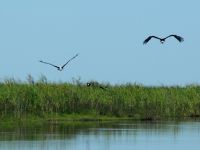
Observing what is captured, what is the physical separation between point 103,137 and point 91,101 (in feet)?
43.8

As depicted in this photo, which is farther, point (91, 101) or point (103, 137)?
point (91, 101)

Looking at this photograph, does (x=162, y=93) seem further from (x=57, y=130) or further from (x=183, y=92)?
(x=57, y=130)

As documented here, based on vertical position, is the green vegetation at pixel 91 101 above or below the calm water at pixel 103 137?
above

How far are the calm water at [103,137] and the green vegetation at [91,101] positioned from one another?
2971 mm

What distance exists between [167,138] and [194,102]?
59.6 ft

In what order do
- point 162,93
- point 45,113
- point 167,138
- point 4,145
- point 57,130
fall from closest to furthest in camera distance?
point 4,145
point 167,138
point 57,130
point 45,113
point 162,93

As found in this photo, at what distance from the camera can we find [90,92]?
44.7 metres

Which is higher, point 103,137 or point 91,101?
point 91,101

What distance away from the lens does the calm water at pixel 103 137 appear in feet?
88.9

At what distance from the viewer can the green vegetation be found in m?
41.2

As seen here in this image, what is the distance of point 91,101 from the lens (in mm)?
44219

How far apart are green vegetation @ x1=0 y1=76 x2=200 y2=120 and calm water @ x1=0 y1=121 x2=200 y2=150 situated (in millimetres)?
2971

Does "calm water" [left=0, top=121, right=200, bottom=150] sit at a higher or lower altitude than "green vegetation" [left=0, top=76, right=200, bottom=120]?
lower

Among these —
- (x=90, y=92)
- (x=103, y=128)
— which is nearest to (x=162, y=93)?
(x=90, y=92)
